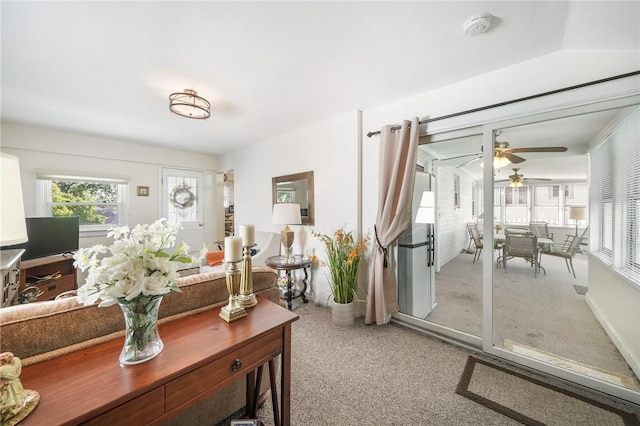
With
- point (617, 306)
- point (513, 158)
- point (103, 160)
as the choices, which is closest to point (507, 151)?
point (513, 158)

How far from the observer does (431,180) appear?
293 cm

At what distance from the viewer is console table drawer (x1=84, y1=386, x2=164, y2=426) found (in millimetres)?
690

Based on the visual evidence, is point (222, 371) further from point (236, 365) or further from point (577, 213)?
point (577, 213)

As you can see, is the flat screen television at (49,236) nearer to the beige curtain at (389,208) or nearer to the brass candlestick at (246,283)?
the brass candlestick at (246,283)

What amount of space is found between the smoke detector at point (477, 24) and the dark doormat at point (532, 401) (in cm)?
244

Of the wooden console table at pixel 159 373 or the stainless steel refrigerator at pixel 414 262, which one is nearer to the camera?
the wooden console table at pixel 159 373

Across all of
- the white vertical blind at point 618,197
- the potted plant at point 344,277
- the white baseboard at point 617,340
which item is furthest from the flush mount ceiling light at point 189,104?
the white baseboard at point 617,340


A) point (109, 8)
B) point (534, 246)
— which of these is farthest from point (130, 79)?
point (534, 246)

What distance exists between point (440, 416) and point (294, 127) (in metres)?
3.44

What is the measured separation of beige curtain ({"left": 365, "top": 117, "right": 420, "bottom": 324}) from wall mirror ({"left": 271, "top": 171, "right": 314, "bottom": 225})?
3.60 feet

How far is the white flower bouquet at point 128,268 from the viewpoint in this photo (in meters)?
0.81

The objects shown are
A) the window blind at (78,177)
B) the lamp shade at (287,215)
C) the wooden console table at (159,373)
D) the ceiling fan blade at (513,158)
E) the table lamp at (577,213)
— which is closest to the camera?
the wooden console table at (159,373)

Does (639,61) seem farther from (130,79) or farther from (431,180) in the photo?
(130,79)

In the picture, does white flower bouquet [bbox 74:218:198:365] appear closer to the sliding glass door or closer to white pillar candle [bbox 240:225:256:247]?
white pillar candle [bbox 240:225:256:247]
